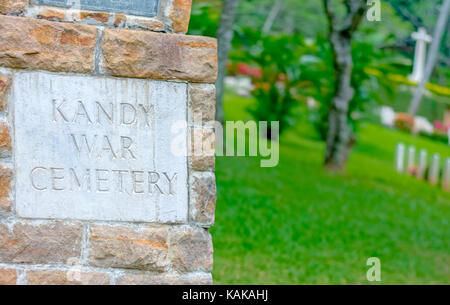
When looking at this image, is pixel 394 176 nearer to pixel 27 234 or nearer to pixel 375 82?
pixel 375 82

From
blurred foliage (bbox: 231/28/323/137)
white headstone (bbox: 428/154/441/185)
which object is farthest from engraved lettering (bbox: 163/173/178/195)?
white headstone (bbox: 428/154/441/185)

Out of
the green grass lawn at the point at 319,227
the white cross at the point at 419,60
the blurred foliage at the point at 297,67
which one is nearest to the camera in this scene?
the green grass lawn at the point at 319,227

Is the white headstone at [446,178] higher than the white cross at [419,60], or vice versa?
the white cross at [419,60]

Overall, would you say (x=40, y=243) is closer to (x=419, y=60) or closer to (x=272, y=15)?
(x=272, y=15)

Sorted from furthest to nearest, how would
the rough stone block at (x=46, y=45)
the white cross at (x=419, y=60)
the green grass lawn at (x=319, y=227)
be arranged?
the white cross at (x=419, y=60), the green grass lawn at (x=319, y=227), the rough stone block at (x=46, y=45)

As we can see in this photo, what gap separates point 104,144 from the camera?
10.9 feet

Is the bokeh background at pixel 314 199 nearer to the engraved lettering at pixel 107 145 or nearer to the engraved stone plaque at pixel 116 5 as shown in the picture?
the engraved lettering at pixel 107 145

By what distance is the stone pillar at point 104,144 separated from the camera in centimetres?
322

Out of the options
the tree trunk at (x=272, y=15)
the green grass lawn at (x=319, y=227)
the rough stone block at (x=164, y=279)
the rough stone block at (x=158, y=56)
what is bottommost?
the green grass lawn at (x=319, y=227)

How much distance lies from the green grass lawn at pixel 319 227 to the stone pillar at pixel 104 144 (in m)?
2.02

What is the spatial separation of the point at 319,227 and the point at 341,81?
3491mm

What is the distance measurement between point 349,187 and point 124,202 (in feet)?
21.8

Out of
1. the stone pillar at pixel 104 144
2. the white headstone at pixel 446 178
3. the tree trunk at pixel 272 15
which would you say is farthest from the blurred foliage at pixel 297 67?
the tree trunk at pixel 272 15

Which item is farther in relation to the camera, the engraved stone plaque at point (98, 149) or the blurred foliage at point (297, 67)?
the blurred foliage at point (297, 67)
